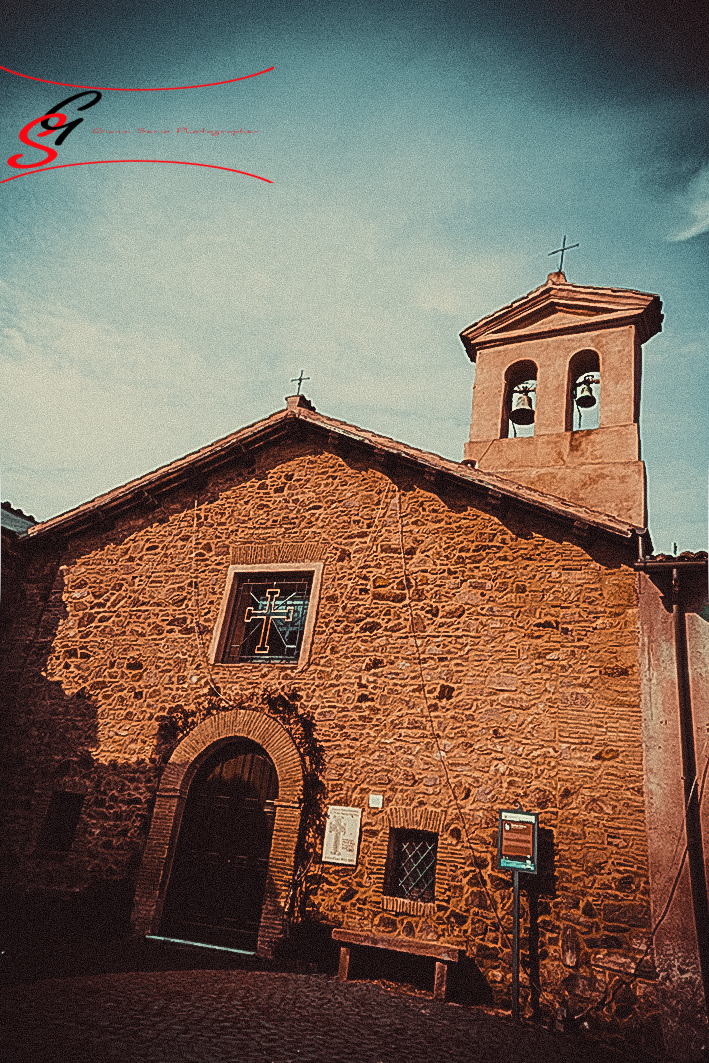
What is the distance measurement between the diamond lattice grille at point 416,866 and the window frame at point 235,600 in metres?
2.54

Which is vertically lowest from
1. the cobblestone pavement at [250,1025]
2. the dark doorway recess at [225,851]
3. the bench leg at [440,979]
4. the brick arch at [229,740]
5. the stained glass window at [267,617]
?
the cobblestone pavement at [250,1025]

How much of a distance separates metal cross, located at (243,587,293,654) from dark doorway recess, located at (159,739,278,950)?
52.4 inches

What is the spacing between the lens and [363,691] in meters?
8.52

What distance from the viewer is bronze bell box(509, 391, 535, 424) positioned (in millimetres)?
11695

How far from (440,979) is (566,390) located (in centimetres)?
877

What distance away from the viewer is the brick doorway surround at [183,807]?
7.87m

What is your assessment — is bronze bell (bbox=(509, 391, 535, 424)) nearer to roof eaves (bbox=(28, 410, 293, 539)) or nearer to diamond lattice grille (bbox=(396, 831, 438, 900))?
roof eaves (bbox=(28, 410, 293, 539))

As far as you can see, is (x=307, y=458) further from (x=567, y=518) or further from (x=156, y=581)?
(x=567, y=518)

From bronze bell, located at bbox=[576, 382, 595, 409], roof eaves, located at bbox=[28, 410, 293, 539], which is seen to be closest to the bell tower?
bronze bell, located at bbox=[576, 382, 595, 409]

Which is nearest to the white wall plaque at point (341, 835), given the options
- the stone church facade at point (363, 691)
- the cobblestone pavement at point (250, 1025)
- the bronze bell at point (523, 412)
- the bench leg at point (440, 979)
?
the stone church facade at point (363, 691)

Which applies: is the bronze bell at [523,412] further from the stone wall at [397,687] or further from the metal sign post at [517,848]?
the metal sign post at [517,848]

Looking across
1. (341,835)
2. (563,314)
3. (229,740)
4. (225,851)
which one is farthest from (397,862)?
(563,314)

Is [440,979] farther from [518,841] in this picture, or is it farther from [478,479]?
[478,479]

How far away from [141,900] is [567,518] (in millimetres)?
7108
